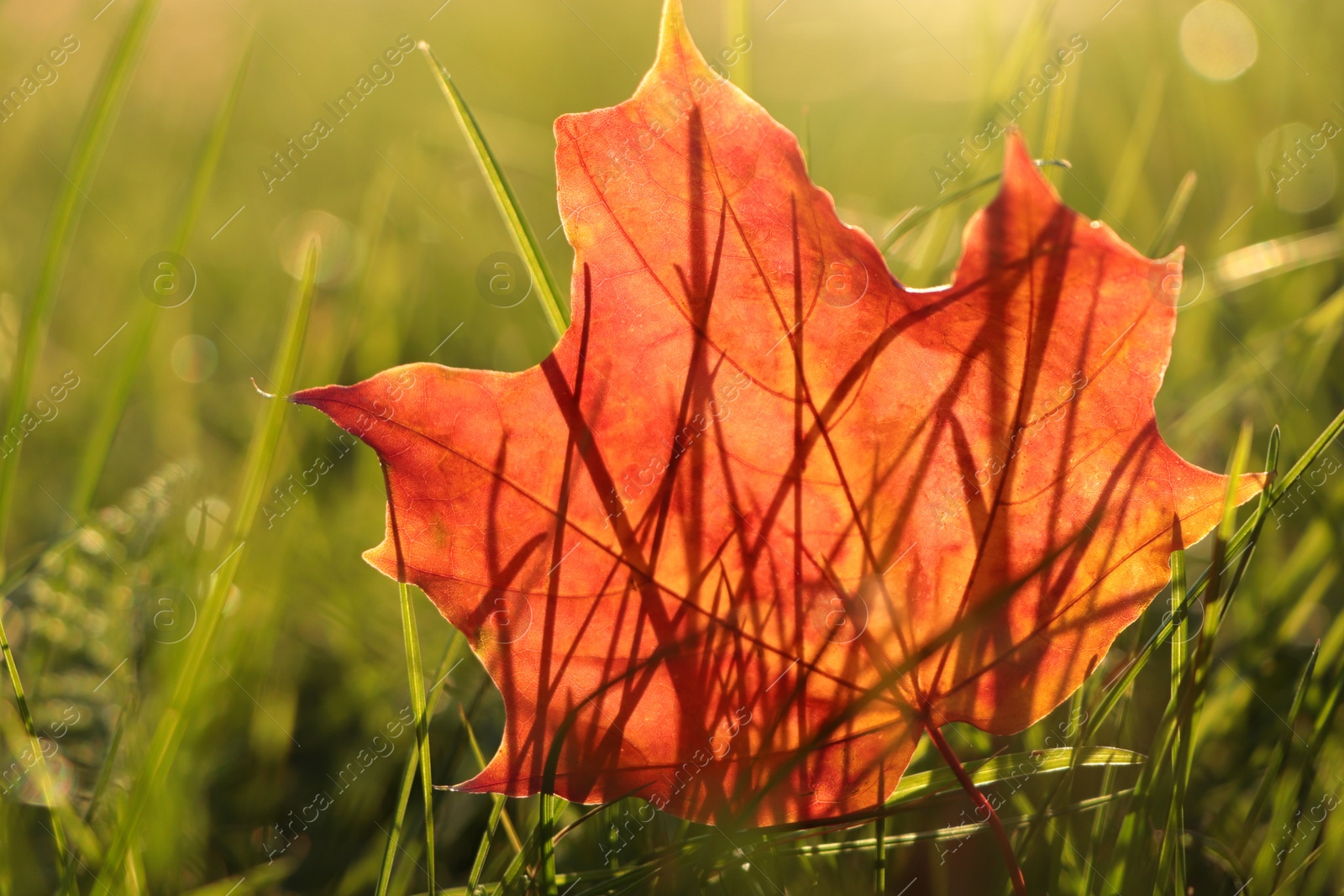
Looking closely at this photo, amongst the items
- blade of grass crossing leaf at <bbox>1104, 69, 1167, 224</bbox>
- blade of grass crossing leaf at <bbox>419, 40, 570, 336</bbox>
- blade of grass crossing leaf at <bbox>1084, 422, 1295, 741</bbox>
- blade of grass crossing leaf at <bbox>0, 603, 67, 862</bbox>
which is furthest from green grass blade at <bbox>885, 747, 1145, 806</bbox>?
blade of grass crossing leaf at <bbox>1104, 69, 1167, 224</bbox>

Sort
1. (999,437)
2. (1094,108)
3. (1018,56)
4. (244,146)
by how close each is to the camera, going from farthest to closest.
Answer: (244,146) → (1094,108) → (1018,56) → (999,437)

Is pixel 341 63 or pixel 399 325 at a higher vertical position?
pixel 341 63

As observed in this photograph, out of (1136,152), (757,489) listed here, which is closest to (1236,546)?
(757,489)

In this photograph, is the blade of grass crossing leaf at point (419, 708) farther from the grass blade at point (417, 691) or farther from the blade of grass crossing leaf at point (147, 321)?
the blade of grass crossing leaf at point (147, 321)

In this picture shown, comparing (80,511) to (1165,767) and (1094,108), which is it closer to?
(1165,767)

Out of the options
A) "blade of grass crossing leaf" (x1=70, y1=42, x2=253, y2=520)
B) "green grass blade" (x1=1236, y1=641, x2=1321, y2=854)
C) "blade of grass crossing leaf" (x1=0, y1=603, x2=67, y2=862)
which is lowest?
"green grass blade" (x1=1236, y1=641, x2=1321, y2=854)

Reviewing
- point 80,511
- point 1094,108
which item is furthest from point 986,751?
point 1094,108

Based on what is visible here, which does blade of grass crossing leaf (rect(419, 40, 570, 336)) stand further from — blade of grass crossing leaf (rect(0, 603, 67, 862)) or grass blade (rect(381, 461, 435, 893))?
blade of grass crossing leaf (rect(0, 603, 67, 862))
